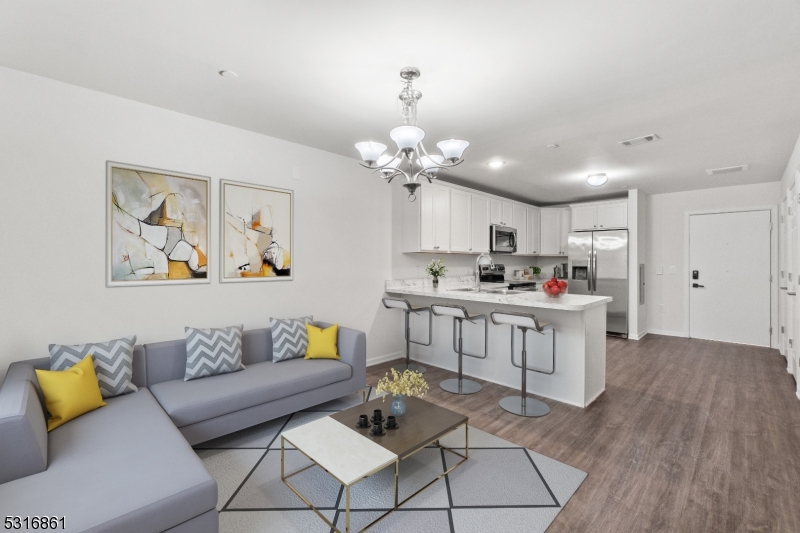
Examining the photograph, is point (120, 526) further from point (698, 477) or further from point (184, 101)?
point (698, 477)

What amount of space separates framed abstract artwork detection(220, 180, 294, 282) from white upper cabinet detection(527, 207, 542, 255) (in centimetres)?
481

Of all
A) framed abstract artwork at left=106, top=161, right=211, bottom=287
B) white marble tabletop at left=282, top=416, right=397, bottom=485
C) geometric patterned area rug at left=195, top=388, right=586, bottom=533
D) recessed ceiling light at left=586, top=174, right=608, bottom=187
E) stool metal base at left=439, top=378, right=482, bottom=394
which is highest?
recessed ceiling light at left=586, top=174, right=608, bottom=187

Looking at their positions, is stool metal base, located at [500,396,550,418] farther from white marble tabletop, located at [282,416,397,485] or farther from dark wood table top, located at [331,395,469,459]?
white marble tabletop, located at [282,416,397,485]

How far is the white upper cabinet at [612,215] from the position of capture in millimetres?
6191

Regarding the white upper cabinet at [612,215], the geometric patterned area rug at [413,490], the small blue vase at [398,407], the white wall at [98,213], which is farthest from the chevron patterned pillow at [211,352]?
the white upper cabinet at [612,215]

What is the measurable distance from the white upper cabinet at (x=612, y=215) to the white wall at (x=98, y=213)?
4.93 meters

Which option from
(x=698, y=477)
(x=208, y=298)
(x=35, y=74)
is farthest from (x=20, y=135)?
(x=698, y=477)

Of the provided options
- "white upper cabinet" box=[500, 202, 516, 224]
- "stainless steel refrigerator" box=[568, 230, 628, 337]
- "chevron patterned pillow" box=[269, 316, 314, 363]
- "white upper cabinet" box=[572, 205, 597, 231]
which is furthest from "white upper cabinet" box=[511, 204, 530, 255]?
"chevron patterned pillow" box=[269, 316, 314, 363]

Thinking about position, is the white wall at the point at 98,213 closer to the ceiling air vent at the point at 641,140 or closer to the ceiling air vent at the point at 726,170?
the ceiling air vent at the point at 641,140

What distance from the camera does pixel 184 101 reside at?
2857mm

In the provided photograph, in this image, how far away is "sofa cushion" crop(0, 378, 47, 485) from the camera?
61.0 inches

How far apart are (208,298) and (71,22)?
6.78ft

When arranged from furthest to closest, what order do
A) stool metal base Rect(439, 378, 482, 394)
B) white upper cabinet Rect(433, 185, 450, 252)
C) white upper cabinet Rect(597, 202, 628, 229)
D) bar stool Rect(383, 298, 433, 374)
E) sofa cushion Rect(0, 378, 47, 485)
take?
white upper cabinet Rect(597, 202, 628, 229), white upper cabinet Rect(433, 185, 450, 252), bar stool Rect(383, 298, 433, 374), stool metal base Rect(439, 378, 482, 394), sofa cushion Rect(0, 378, 47, 485)

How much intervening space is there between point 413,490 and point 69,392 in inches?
82.2
